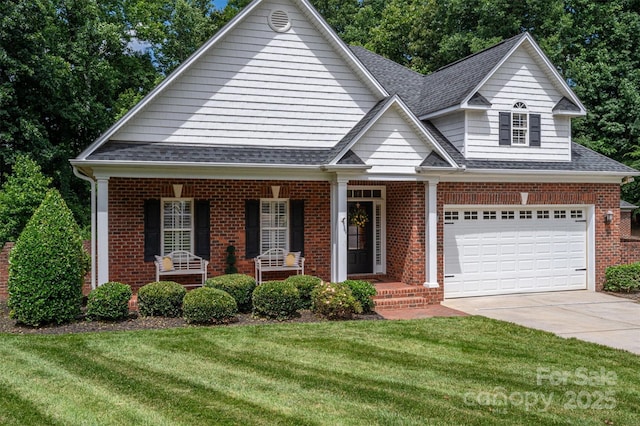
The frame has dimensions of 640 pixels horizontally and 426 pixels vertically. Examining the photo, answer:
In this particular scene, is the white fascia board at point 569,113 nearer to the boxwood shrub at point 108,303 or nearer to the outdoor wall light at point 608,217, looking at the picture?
the outdoor wall light at point 608,217

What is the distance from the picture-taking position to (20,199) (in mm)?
15492

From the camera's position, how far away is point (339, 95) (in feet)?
45.5

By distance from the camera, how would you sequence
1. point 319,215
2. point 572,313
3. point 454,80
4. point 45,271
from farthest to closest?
point 454,80 → point 319,215 → point 572,313 → point 45,271

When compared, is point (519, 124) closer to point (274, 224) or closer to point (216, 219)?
point (274, 224)

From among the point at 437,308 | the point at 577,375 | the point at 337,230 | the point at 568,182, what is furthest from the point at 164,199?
the point at 568,182

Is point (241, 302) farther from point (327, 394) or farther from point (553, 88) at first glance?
point (553, 88)

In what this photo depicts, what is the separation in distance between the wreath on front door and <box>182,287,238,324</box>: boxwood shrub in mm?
5192

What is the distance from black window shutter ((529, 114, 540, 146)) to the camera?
15.0 meters

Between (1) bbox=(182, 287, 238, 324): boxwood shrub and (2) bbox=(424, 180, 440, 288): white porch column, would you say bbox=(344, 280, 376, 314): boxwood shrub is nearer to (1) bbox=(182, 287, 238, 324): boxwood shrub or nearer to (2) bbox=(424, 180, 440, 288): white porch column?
(2) bbox=(424, 180, 440, 288): white porch column

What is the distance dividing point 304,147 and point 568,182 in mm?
7398

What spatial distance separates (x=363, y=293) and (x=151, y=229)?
5085mm

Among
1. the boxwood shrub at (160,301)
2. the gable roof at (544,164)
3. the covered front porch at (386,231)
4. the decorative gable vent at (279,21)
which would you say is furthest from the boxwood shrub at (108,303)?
the gable roof at (544,164)

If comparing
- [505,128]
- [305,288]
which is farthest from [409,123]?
[305,288]

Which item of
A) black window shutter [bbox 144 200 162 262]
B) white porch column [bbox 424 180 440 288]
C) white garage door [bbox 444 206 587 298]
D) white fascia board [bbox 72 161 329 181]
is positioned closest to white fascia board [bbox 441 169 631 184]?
white porch column [bbox 424 180 440 288]
